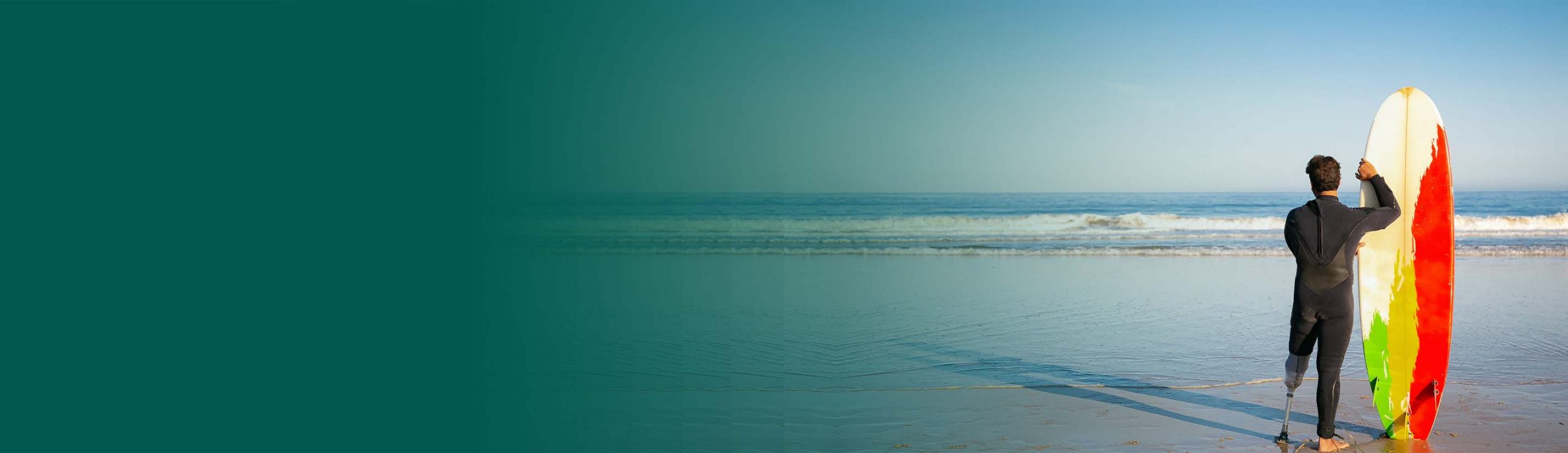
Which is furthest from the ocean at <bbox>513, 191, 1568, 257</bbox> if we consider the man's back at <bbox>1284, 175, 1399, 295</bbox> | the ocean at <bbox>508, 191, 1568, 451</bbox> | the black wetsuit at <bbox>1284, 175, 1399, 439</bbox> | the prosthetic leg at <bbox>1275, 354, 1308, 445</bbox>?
the man's back at <bbox>1284, 175, 1399, 295</bbox>

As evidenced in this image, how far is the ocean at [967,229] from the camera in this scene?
15.0 meters

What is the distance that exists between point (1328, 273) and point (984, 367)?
2446 mm

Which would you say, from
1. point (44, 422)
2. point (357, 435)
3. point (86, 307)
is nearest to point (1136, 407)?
point (357, 435)

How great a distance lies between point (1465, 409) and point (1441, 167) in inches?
→ 55.7

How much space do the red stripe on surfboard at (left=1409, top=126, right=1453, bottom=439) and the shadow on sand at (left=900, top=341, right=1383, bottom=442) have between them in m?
0.27

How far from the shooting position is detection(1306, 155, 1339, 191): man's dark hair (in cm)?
365

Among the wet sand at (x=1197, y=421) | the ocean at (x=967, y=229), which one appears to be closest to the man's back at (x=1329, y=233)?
the wet sand at (x=1197, y=421)

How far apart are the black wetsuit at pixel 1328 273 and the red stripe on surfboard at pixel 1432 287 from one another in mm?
440

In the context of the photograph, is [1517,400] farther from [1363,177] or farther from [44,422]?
[44,422]

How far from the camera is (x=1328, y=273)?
369cm

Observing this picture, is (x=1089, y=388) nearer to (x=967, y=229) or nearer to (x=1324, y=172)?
(x=1324, y=172)

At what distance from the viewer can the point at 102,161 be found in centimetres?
655

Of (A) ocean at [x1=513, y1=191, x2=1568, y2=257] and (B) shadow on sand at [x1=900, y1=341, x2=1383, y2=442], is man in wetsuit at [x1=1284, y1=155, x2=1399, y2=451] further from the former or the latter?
(A) ocean at [x1=513, y1=191, x2=1568, y2=257]
